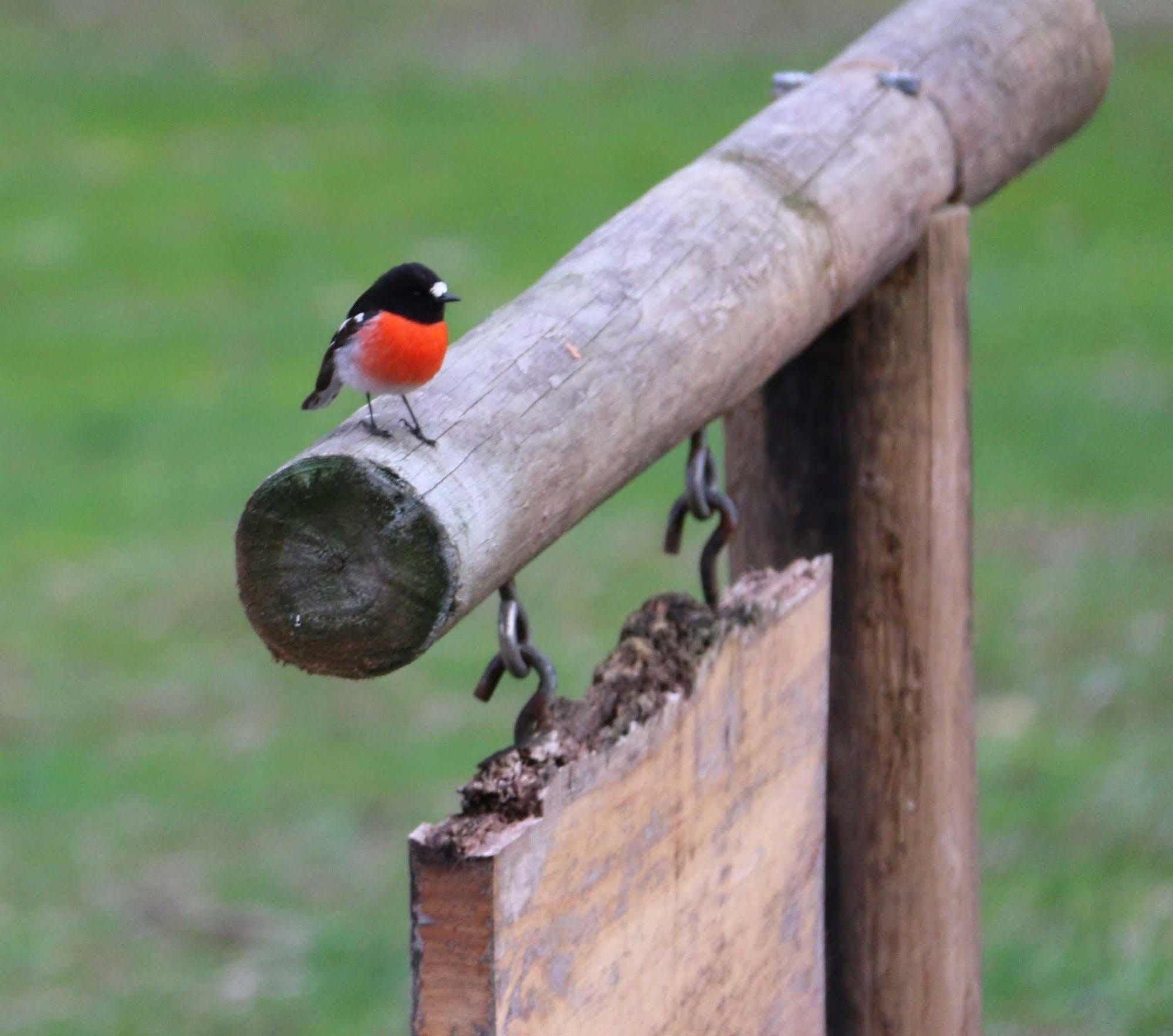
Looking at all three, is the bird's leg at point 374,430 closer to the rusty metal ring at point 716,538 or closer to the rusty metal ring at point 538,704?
the rusty metal ring at point 538,704

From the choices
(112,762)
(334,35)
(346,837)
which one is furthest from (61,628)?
(334,35)

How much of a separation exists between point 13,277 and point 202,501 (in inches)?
123

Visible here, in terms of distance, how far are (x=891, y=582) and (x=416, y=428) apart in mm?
969

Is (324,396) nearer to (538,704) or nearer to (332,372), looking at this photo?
(332,372)

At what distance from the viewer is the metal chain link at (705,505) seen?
1.90 meters

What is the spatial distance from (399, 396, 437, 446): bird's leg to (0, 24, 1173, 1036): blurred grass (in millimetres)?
2729

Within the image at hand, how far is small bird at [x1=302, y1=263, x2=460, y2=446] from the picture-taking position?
159 centimetres

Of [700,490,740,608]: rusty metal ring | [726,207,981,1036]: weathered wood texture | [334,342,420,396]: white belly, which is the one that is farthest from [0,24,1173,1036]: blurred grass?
[334,342,420,396]: white belly

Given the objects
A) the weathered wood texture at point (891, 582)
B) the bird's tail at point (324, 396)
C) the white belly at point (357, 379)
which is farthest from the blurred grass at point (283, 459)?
the white belly at point (357, 379)

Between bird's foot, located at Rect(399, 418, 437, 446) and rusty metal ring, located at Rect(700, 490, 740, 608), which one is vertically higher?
rusty metal ring, located at Rect(700, 490, 740, 608)

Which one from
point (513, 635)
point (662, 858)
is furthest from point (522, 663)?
point (662, 858)

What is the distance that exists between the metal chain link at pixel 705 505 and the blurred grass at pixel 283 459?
218cm

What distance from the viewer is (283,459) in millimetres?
6957

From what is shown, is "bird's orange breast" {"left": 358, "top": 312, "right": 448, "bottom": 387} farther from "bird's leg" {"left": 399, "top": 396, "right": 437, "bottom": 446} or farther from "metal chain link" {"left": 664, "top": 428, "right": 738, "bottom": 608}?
"metal chain link" {"left": 664, "top": 428, "right": 738, "bottom": 608}
